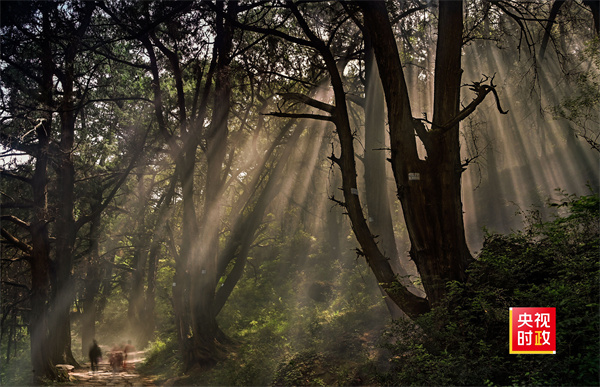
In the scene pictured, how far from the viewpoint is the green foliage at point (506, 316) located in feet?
16.0

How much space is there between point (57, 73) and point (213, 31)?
6030 mm

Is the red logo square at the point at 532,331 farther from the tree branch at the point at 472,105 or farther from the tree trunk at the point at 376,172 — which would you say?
the tree trunk at the point at 376,172

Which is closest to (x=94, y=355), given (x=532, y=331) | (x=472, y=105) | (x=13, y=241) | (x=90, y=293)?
(x=13, y=241)

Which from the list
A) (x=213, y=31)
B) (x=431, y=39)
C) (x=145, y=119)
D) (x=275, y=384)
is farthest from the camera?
(x=145, y=119)

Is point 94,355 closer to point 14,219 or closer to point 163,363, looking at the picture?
point 163,363

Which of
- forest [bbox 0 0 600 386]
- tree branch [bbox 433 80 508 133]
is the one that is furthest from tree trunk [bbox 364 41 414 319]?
tree branch [bbox 433 80 508 133]

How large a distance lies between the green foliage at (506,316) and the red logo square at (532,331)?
8cm

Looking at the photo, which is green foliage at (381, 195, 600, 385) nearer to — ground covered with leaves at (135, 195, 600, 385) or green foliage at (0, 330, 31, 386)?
ground covered with leaves at (135, 195, 600, 385)

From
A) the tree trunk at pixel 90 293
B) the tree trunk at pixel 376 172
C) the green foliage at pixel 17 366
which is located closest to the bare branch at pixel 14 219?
the green foliage at pixel 17 366

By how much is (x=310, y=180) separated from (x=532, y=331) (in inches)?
958

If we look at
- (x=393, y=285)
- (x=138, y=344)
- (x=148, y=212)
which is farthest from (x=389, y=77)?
(x=138, y=344)

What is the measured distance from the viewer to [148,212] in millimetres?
28391

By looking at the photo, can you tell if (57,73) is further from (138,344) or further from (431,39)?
(138,344)

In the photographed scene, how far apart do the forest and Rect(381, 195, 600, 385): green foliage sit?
0.03 meters
